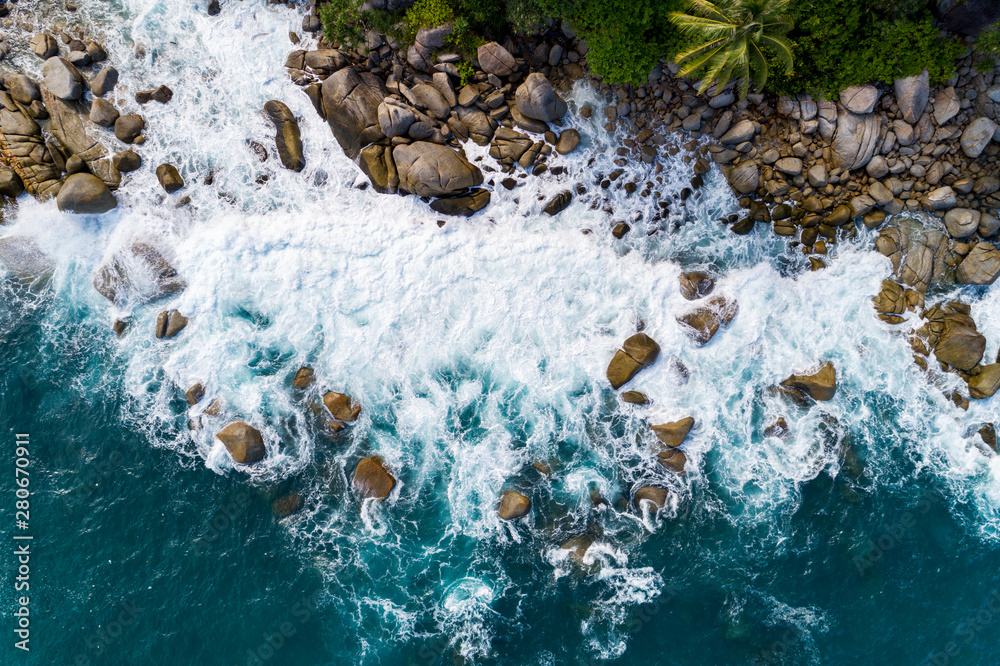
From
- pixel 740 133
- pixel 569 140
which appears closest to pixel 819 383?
pixel 740 133

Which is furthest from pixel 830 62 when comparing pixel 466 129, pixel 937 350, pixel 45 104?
pixel 45 104

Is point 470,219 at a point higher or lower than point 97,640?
higher

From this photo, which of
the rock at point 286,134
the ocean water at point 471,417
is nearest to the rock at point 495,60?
the ocean water at point 471,417

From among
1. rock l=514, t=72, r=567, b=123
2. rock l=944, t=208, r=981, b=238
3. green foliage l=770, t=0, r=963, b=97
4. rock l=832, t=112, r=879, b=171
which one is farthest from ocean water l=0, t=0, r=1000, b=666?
green foliage l=770, t=0, r=963, b=97

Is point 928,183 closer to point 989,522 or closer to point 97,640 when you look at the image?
point 989,522

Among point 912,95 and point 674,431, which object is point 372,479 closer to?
point 674,431

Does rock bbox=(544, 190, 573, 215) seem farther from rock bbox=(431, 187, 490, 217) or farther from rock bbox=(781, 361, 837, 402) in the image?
rock bbox=(781, 361, 837, 402)
